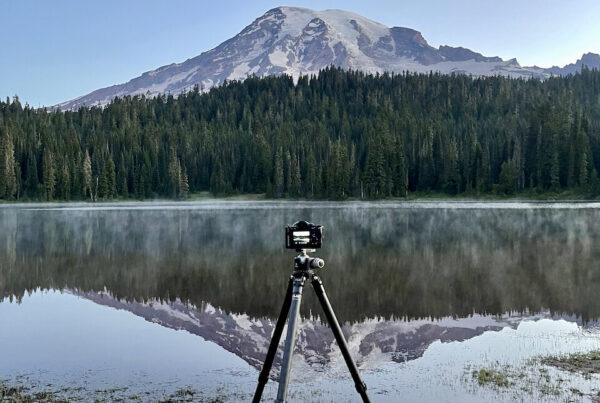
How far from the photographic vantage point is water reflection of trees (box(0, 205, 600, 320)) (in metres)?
23.2

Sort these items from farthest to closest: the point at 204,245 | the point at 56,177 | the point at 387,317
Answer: the point at 56,177 → the point at 204,245 → the point at 387,317

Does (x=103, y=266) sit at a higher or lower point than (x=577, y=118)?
lower

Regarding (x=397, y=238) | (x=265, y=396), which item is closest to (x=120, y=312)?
(x=265, y=396)

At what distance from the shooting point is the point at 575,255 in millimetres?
35969

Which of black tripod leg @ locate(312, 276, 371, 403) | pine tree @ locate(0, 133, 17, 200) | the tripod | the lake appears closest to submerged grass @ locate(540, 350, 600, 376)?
the lake

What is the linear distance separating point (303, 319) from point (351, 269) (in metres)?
11.3

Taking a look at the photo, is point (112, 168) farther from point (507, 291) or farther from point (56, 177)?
point (507, 291)

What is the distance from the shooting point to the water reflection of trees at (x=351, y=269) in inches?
912

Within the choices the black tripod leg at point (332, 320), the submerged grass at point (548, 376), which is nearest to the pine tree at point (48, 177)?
the submerged grass at point (548, 376)

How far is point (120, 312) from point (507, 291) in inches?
575

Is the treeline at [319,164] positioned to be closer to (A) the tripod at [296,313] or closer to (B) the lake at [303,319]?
(B) the lake at [303,319]

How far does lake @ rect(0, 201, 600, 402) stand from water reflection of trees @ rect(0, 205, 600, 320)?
121mm

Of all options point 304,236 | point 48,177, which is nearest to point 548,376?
point 304,236

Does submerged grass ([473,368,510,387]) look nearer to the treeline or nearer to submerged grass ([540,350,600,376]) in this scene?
submerged grass ([540,350,600,376])
